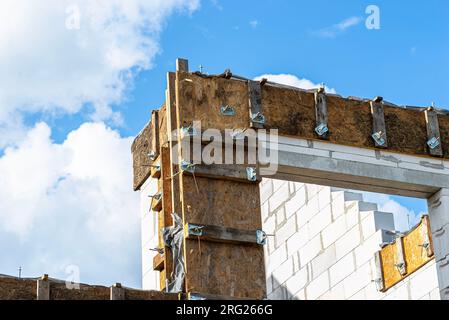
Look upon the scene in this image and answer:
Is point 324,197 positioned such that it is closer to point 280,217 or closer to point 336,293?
point 280,217

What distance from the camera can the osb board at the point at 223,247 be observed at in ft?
50.8

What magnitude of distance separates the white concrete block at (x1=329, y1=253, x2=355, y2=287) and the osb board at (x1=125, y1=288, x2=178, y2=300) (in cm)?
879

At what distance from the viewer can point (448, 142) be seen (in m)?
18.4

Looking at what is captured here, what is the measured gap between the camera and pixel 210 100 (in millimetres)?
16625

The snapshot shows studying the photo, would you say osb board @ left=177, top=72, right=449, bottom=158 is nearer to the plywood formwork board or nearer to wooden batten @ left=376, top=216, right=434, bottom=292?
the plywood formwork board

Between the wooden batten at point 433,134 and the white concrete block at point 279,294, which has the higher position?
the wooden batten at point 433,134

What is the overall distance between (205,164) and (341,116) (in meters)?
2.69

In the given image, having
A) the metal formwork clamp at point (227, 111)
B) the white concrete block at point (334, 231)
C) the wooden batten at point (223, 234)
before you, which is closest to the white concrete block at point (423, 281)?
the white concrete block at point (334, 231)

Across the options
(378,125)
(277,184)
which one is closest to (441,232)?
(378,125)

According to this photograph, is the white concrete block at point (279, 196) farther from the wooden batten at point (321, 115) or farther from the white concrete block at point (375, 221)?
the wooden batten at point (321, 115)

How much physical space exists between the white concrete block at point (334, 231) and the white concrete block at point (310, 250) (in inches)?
7.4

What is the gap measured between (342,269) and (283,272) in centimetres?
187
